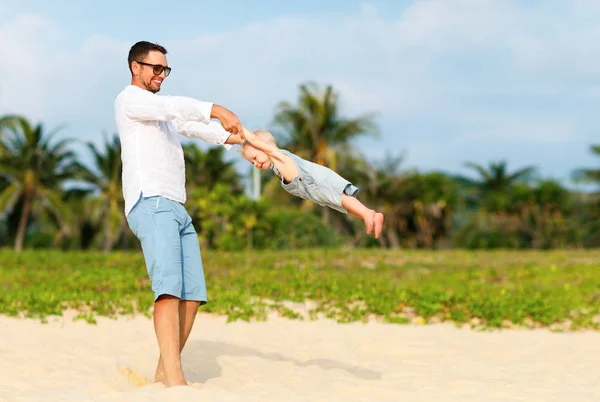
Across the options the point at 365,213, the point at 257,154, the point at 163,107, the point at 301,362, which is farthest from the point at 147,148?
the point at 301,362

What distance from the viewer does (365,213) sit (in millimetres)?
4832

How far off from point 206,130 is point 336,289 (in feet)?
17.3

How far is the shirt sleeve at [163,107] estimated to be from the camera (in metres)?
4.58

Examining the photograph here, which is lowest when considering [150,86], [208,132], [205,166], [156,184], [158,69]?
[156,184]

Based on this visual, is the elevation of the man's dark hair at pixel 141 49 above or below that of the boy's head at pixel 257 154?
above

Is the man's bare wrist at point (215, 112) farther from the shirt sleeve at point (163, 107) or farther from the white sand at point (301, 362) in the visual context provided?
the white sand at point (301, 362)

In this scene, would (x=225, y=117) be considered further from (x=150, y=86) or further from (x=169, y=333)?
(x=169, y=333)

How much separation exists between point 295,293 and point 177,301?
534 cm

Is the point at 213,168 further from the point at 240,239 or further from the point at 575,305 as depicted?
the point at 575,305

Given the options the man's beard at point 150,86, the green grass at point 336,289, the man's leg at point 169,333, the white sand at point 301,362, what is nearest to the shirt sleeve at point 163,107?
the man's beard at point 150,86

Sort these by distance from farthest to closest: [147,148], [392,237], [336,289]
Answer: [392,237] < [336,289] < [147,148]

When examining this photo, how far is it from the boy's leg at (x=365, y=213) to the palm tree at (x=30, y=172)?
30.6 metres

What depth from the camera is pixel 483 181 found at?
40.7 meters

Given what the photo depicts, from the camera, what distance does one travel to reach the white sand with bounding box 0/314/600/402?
5277 mm
